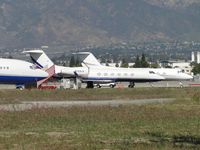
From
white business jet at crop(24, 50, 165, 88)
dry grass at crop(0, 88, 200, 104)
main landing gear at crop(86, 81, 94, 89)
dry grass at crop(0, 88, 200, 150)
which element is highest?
white business jet at crop(24, 50, 165, 88)

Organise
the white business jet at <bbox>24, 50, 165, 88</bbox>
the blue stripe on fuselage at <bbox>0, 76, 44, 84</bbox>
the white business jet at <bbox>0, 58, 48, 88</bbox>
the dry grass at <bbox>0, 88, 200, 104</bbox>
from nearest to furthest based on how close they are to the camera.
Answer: the dry grass at <bbox>0, 88, 200, 104</bbox>, the white business jet at <bbox>0, 58, 48, 88</bbox>, the blue stripe on fuselage at <bbox>0, 76, 44, 84</bbox>, the white business jet at <bbox>24, 50, 165, 88</bbox>

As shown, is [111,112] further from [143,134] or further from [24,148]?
[24,148]

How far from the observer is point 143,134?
2536 cm

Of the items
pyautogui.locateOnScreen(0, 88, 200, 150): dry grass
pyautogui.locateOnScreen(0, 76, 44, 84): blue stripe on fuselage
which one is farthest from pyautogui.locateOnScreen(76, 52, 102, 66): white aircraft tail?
pyautogui.locateOnScreen(0, 88, 200, 150): dry grass

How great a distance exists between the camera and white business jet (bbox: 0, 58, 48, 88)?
264 feet

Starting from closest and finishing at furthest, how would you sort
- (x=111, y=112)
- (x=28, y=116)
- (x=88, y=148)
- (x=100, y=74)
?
(x=88, y=148)
(x=28, y=116)
(x=111, y=112)
(x=100, y=74)

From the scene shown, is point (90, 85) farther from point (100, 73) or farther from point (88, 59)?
point (88, 59)

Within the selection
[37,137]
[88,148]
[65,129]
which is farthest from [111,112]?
[88,148]

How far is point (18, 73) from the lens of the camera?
80312mm

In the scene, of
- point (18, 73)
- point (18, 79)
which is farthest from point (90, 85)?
point (18, 73)

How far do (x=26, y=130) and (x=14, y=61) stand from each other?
56.4m

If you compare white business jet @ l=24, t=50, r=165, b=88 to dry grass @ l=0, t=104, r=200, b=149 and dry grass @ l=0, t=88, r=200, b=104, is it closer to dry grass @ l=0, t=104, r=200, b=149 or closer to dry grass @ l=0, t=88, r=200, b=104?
dry grass @ l=0, t=88, r=200, b=104

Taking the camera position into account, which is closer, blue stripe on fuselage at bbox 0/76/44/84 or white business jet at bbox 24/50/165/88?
blue stripe on fuselage at bbox 0/76/44/84

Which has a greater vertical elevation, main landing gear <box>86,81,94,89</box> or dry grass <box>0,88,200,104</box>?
main landing gear <box>86,81,94,89</box>
